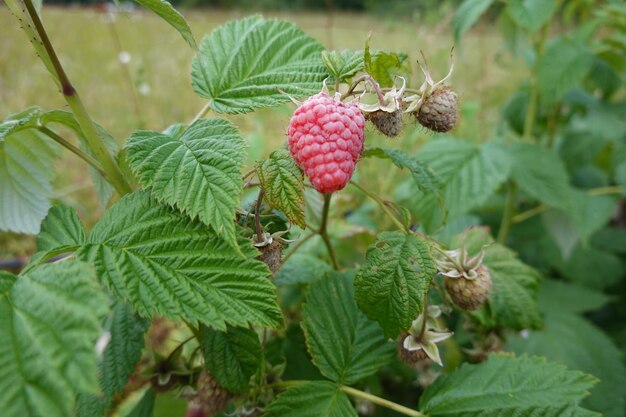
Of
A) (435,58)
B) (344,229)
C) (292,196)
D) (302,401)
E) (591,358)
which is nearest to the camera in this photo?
(292,196)

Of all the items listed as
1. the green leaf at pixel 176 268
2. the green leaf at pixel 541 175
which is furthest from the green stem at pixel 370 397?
the green leaf at pixel 541 175

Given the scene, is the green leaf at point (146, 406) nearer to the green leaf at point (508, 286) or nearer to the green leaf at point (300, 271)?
the green leaf at point (300, 271)

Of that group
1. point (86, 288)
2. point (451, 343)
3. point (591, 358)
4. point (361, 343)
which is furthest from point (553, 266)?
point (86, 288)

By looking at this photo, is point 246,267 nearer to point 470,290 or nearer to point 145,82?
point 470,290

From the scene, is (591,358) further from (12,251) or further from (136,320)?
(12,251)

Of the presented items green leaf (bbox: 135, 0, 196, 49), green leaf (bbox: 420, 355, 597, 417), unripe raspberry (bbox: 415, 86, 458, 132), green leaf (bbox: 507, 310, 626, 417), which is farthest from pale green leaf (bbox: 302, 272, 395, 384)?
green leaf (bbox: 507, 310, 626, 417)

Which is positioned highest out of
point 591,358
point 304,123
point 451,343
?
point 304,123

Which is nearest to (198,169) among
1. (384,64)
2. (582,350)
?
(384,64)
